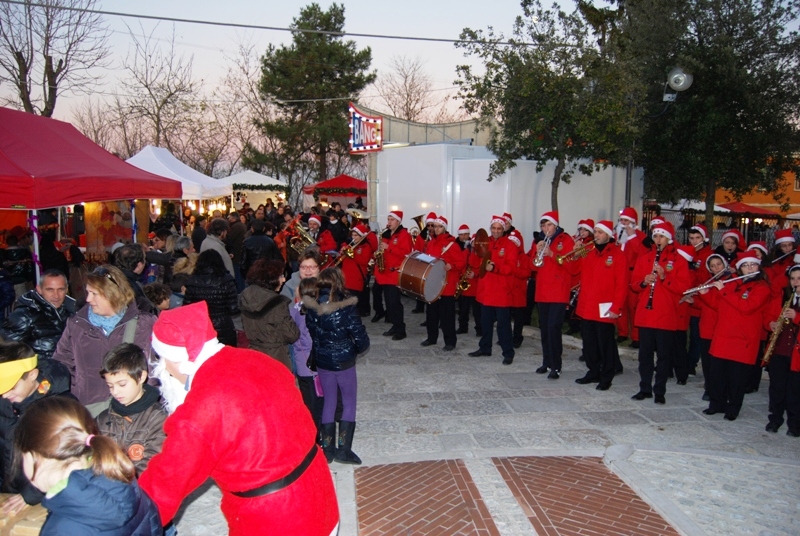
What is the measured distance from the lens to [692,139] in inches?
526

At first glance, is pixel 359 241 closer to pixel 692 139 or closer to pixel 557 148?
pixel 557 148

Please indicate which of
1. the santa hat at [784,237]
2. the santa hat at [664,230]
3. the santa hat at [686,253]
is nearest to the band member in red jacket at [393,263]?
A: the santa hat at [664,230]

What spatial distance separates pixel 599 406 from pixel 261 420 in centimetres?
551

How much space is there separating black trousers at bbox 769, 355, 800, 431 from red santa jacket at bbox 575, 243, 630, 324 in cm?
167

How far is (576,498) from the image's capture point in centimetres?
486

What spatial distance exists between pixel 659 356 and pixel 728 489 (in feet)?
7.39

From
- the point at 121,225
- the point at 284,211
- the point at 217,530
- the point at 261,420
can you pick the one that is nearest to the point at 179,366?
the point at 261,420

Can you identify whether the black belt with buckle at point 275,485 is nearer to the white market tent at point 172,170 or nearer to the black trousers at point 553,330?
the black trousers at point 553,330

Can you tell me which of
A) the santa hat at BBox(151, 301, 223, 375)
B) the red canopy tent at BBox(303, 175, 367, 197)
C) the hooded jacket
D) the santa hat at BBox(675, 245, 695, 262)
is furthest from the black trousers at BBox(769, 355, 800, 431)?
the red canopy tent at BBox(303, 175, 367, 197)

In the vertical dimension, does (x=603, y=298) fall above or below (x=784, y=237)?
below

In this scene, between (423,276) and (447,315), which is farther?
(447,315)

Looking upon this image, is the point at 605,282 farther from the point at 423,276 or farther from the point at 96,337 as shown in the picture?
the point at 96,337

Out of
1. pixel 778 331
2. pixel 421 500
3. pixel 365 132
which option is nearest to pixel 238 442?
pixel 421 500

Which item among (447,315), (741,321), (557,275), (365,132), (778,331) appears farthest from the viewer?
(365,132)
